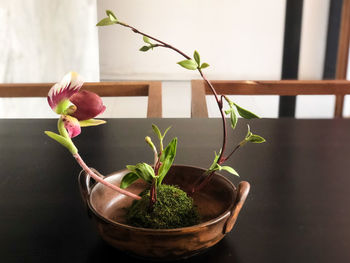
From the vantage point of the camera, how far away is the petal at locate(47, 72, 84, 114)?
0.52 meters

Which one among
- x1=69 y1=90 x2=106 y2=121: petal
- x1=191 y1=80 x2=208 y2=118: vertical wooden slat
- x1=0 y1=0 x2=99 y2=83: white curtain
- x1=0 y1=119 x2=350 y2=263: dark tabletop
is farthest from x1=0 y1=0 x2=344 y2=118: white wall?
x1=69 y1=90 x2=106 y2=121: petal

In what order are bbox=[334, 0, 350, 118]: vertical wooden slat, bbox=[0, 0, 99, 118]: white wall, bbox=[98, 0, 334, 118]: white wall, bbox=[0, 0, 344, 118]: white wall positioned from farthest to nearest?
1. bbox=[98, 0, 334, 118]: white wall
2. bbox=[0, 0, 344, 118]: white wall
3. bbox=[334, 0, 350, 118]: vertical wooden slat
4. bbox=[0, 0, 99, 118]: white wall

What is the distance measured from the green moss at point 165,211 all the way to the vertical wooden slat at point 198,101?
0.82 m

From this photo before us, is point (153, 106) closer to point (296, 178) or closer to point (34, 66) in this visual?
point (296, 178)

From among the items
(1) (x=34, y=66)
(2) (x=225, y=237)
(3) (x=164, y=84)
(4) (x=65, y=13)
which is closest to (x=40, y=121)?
(2) (x=225, y=237)

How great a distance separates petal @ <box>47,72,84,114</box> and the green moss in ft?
0.54

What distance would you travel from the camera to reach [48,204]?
74cm

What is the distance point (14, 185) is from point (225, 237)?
0.41 meters

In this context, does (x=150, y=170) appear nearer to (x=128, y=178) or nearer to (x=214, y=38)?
(x=128, y=178)

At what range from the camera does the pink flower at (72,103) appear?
53 cm

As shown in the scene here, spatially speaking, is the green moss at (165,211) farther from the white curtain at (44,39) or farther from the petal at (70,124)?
the white curtain at (44,39)

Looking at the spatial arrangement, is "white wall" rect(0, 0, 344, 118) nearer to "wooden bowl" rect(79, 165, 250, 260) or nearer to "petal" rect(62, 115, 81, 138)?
"wooden bowl" rect(79, 165, 250, 260)

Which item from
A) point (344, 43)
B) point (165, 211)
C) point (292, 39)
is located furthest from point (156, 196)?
point (292, 39)

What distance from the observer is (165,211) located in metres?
0.58
